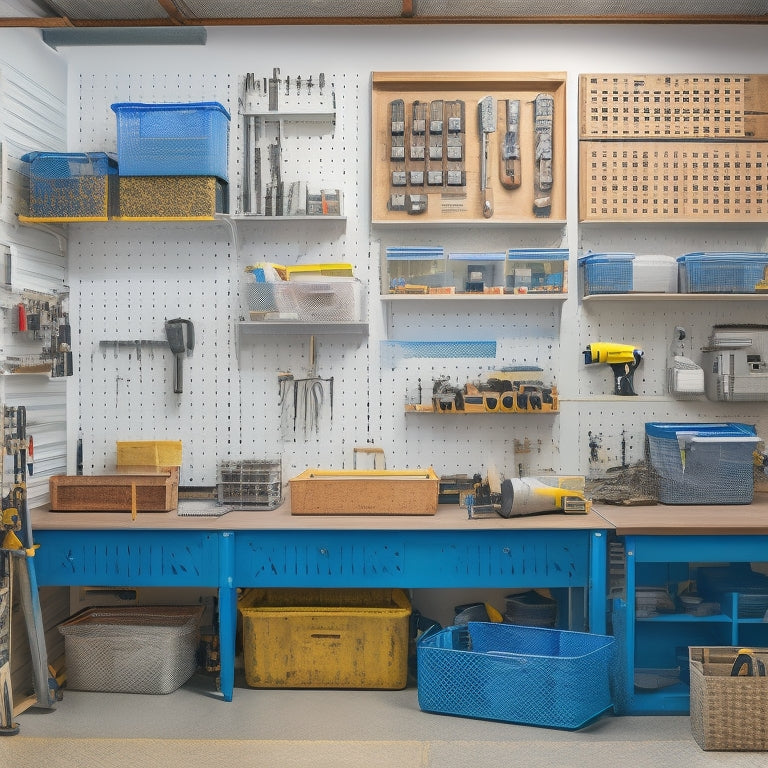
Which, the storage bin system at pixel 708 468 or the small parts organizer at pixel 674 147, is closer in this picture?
the storage bin system at pixel 708 468

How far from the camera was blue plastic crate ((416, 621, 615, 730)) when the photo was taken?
3.06 metres

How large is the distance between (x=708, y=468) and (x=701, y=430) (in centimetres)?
18

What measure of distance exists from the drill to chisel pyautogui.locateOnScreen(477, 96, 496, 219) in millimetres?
790

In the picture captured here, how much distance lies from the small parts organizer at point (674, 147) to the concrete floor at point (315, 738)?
2214 millimetres

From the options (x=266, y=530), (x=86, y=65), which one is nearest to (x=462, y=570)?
(x=266, y=530)

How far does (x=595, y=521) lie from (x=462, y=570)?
22.4 inches

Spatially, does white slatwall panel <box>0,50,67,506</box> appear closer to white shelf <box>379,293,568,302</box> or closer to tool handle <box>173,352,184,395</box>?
tool handle <box>173,352,184,395</box>

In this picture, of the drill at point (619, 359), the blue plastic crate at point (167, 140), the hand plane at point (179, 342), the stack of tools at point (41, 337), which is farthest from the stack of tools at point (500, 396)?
the stack of tools at point (41, 337)

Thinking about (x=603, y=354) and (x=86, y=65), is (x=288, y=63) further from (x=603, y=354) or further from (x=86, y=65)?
(x=603, y=354)

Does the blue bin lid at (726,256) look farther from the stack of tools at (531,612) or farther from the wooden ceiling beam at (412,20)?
the stack of tools at (531,612)

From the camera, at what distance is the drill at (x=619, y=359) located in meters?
3.79

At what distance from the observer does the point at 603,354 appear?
3.79 metres

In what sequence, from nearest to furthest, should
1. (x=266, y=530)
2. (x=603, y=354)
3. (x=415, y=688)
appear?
(x=266, y=530), (x=415, y=688), (x=603, y=354)

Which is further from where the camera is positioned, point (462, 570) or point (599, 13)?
point (599, 13)
